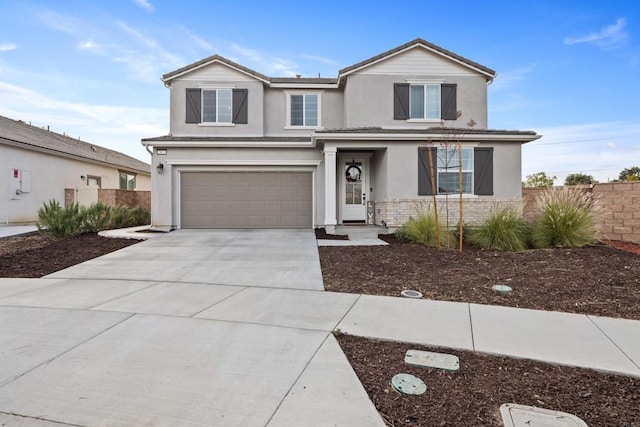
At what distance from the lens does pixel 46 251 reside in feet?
30.4

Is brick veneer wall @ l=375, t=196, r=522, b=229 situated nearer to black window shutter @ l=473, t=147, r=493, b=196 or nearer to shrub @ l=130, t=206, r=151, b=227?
black window shutter @ l=473, t=147, r=493, b=196

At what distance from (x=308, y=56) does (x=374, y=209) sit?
8360mm

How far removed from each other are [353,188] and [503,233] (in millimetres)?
6268

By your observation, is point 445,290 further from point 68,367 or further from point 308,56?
point 308,56

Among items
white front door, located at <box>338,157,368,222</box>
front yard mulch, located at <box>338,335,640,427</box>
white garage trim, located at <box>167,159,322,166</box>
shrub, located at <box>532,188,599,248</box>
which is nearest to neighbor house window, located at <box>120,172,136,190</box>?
white garage trim, located at <box>167,159,322,166</box>

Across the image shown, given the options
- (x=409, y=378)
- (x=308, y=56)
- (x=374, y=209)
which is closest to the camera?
(x=409, y=378)

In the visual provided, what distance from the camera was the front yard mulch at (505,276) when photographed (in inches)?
205

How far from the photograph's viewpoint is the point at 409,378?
2.98 metres

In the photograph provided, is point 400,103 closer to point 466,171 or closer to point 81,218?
point 466,171

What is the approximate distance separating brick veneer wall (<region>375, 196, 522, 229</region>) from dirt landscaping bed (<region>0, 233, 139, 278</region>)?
809cm

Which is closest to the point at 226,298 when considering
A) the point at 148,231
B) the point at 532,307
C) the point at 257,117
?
the point at 532,307

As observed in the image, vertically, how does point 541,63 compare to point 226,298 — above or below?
above

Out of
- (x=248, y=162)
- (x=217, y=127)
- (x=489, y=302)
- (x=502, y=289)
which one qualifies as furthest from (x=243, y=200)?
(x=489, y=302)

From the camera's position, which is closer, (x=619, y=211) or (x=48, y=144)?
(x=619, y=211)
